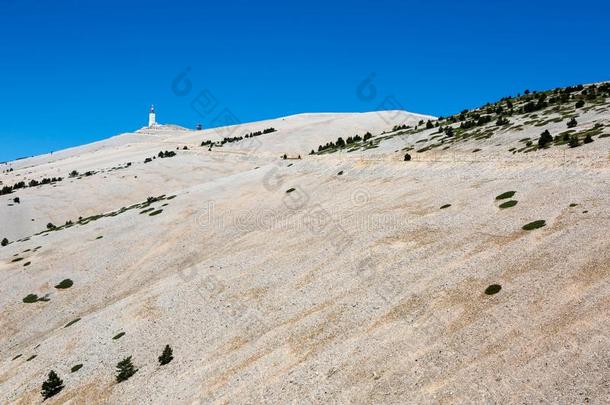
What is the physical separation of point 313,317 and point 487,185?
19.2 m

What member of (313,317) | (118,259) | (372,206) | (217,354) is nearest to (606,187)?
(372,206)

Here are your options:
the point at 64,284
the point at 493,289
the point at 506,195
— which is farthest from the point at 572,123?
the point at 64,284

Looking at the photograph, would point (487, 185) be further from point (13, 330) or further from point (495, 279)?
point (13, 330)

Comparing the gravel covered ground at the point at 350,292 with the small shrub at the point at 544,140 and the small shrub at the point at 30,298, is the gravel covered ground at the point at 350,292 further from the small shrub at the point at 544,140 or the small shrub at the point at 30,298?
the small shrub at the point at 544,140

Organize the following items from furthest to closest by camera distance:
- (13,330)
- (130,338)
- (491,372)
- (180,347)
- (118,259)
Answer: (118,259)
(13,330)
(130,338)
(180,347)
(491,372)

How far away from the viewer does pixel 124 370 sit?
73.5 ft

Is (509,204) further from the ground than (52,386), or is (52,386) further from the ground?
(509,204)

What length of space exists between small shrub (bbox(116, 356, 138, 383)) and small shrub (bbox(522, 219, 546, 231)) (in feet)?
73.0

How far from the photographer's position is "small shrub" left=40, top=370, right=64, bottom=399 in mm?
22580

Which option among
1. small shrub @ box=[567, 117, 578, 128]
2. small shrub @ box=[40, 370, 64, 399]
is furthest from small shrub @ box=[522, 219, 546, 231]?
small shrub @ box=[567, 117, 578, 128]

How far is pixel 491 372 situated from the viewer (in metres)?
15.6

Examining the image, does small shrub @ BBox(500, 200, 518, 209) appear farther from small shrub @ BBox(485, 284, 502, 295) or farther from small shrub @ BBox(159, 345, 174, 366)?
small shrub @ BBox(159, 345, 174, 366)

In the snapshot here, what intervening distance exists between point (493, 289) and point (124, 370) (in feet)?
60.2

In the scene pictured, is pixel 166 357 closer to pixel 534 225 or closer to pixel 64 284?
pixel 64 284
